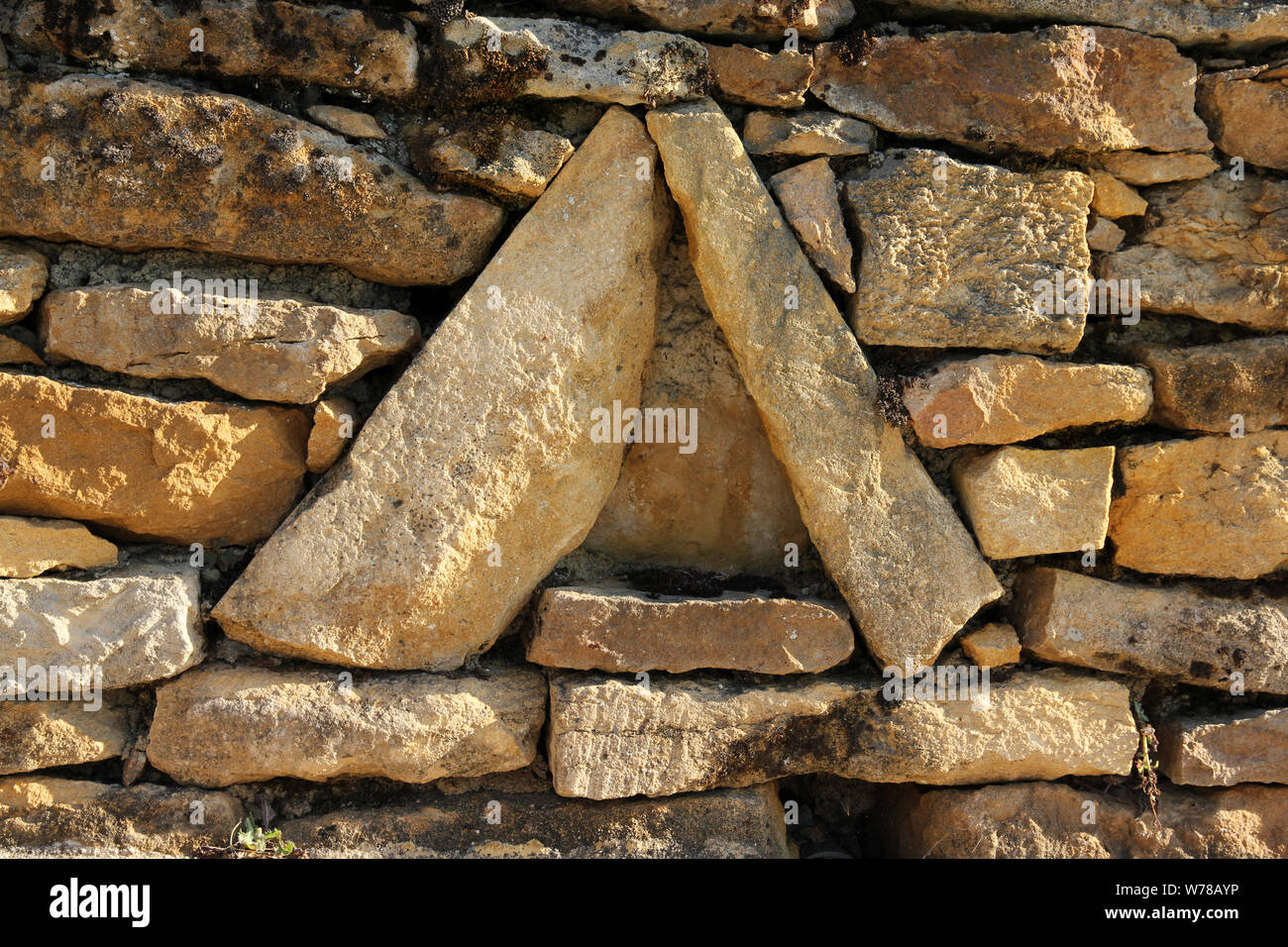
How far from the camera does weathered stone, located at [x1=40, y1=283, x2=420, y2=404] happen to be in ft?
8.70

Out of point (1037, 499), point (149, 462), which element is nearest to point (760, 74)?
point (1037, 499)

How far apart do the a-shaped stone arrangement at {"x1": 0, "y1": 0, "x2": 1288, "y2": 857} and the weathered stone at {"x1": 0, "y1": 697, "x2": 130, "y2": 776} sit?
0.03ft

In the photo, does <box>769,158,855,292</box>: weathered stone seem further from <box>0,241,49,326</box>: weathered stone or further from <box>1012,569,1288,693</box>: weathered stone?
<box>0,241,49,326</box>: weathered stone

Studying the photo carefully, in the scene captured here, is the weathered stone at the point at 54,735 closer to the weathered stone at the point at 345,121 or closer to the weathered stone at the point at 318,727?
the weathered stone at the point at 318,727

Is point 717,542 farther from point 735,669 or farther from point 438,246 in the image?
point 438,246

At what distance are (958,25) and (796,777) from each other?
2462 millimetres

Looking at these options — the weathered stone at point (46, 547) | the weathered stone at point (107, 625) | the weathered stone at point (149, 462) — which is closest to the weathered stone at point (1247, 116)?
the weathered stone at point (149, 462)

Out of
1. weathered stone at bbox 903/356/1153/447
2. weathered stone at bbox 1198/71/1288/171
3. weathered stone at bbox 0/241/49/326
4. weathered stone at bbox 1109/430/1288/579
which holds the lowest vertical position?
weathered stone at bbox 1109/430/1288/579

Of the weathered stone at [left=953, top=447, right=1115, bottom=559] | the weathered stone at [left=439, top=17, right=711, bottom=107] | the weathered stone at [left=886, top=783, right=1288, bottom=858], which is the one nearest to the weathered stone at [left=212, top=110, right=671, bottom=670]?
the weathered stone at [left=439, top=17, right=711, bottom=107]

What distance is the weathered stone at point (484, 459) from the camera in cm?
276

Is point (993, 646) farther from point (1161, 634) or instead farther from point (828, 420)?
point (828, 420)

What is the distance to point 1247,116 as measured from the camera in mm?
3043

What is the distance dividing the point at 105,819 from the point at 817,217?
2652mm

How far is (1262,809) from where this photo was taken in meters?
3.06
